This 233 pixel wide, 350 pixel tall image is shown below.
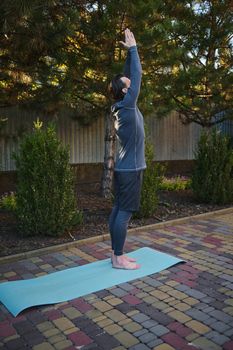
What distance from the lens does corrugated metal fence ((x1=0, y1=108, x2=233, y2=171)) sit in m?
8.62

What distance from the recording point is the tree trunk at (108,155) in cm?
770

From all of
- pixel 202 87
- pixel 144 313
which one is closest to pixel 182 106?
pixel 202 87

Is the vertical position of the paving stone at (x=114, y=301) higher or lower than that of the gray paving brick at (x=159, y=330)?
higher

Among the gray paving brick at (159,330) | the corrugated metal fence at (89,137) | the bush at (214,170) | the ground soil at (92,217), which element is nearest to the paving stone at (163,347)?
the gray paving brick at (159,330)

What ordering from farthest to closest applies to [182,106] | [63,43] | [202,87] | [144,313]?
[182,106], [202,87], [63,43], [144,313]

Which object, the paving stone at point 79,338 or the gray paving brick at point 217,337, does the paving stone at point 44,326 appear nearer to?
the paving stone at point 79,338

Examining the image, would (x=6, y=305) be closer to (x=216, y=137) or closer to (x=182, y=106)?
(x=216, y=137)

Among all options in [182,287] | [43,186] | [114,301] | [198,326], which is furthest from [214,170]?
[198,326]

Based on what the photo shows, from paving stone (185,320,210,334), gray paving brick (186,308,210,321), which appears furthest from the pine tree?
paving stone (185,320,210,334)

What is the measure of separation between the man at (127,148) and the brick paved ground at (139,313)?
0.64 m

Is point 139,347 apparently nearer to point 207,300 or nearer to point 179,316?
point 179,316

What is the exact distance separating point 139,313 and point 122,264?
3.09ft

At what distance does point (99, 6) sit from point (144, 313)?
4670 mm

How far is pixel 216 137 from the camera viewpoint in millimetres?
7117
